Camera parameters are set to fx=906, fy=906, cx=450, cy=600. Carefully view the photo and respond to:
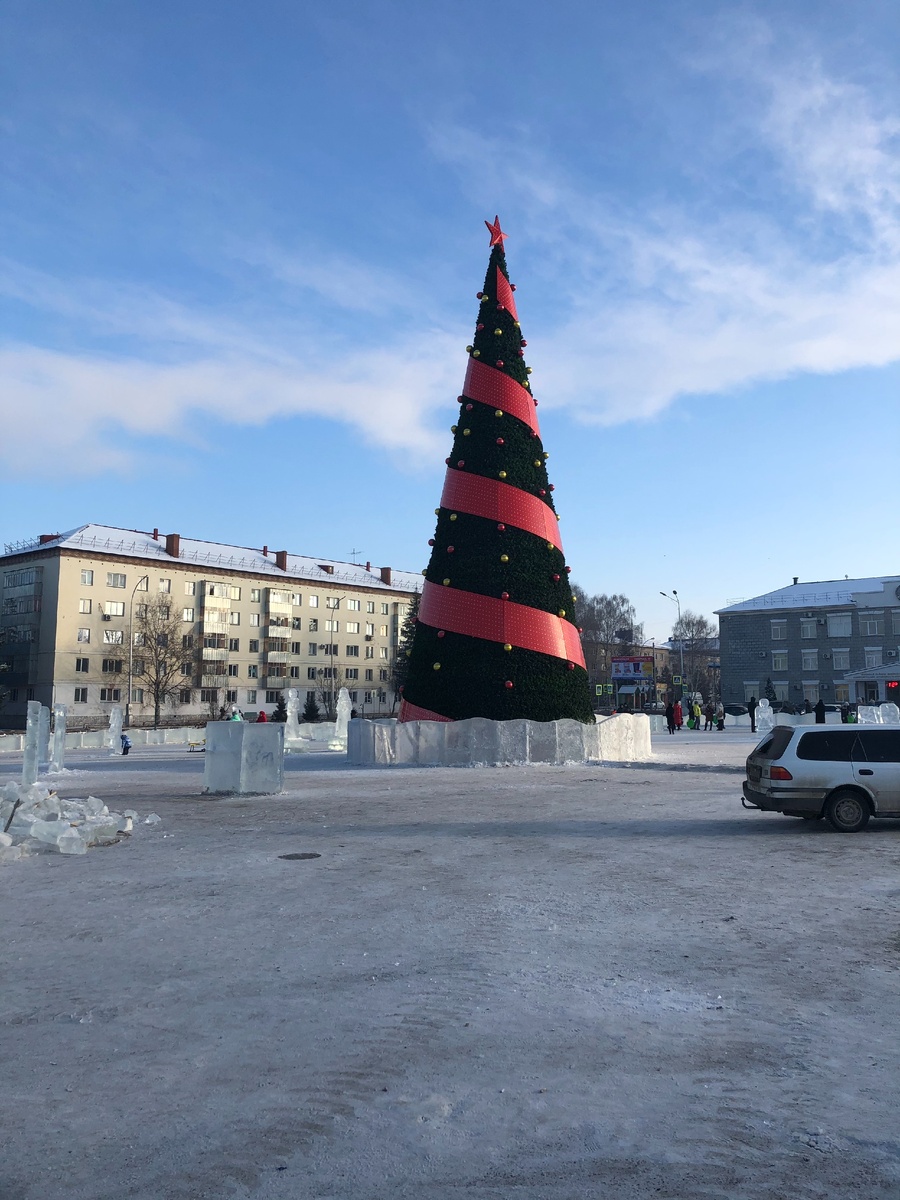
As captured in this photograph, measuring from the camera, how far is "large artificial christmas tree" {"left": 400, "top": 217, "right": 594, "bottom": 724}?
75.3 ft

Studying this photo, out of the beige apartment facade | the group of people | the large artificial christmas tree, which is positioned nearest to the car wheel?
the large artificial christmas tree

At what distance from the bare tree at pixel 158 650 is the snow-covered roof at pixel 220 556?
203 inches

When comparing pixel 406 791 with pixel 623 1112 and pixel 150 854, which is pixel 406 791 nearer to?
pixel 150 854

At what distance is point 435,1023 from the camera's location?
496 cm

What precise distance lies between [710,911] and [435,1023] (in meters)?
3.35

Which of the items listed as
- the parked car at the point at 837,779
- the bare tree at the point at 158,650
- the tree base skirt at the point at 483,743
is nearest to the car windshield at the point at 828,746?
the parked car at the point at 837,779

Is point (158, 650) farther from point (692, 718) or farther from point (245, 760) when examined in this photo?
point (245, 760)

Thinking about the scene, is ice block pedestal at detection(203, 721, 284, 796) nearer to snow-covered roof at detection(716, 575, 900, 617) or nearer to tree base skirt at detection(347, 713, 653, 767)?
tree base skirt at detection(347, 713, 653, 767)

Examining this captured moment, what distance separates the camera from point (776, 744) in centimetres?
1266

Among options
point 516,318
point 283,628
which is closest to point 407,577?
point 283,628

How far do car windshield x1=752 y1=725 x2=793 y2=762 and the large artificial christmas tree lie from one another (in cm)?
1014

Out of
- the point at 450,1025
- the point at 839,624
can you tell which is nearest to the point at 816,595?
the point at 839,624

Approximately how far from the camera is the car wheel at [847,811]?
1220 centimetres

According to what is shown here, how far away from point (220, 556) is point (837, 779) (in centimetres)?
7545
